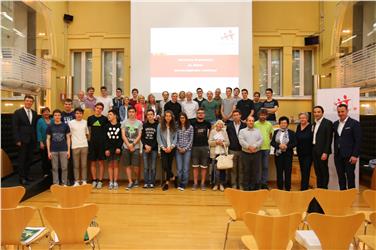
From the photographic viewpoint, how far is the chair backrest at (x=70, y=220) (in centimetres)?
266

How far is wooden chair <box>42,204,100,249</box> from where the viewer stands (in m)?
2.66

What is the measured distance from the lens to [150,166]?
22.3ft

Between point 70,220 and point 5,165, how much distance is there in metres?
4.87

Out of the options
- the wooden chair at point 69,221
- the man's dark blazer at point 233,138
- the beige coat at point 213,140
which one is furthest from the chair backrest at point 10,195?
the man's dark blazer at point 233,138

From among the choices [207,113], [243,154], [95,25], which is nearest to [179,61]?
[207,113]

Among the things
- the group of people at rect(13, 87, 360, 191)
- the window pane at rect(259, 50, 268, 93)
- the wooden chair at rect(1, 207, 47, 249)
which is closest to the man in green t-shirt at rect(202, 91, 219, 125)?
the group of people at rect(13, 87, 360, 191)

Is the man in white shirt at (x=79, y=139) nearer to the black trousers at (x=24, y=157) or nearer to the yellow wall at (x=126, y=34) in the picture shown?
the black trousers at (x=24, y=157)

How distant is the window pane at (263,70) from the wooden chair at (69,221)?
9320mm

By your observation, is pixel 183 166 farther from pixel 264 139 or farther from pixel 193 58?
pixel 193 58

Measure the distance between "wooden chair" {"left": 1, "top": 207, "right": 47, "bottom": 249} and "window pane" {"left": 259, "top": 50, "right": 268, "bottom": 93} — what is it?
9512mm

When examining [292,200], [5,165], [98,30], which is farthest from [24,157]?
[98,30]

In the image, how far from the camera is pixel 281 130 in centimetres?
592

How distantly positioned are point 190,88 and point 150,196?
13.7 feet

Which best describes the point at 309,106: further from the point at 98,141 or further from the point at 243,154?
the point at 98,141
